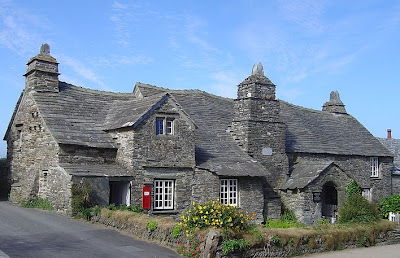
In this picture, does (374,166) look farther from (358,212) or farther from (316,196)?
(358,212)

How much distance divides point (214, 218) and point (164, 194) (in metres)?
8.55

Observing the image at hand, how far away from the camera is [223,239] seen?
600 inches

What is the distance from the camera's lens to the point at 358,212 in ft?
71.6

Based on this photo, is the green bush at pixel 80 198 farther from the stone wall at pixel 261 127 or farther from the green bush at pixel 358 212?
the green bush at pixel 358 212

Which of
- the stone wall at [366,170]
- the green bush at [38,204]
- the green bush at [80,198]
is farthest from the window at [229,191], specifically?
the green bush at [38,204]

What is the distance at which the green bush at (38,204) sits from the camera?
23.1 metres

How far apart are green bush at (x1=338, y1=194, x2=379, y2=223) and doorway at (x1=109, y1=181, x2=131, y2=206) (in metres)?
10.6

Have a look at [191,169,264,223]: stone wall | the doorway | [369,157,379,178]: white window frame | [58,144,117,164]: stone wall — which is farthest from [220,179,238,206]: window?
[369,157,379,178]: white window frame

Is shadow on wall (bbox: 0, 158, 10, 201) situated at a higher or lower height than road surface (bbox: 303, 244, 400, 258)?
higher

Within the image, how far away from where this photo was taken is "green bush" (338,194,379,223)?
2144 centimetres

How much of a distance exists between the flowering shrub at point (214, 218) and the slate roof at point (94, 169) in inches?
280

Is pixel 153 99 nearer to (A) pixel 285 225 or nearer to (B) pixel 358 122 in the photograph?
(A) pixel 285 225

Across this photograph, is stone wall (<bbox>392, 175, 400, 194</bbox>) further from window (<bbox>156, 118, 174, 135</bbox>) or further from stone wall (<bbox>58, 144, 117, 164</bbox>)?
stone wall (<bbox>58, 144, 117, 164</bbox>)

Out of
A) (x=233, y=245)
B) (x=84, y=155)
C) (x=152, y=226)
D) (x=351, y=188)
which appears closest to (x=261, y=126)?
(x=351, y=188)
